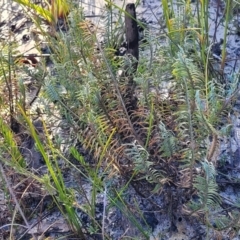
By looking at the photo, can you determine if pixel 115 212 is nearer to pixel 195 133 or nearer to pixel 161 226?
pixel 161 226

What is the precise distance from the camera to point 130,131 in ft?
4.41

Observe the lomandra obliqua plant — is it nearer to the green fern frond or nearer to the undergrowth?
the undergrowth

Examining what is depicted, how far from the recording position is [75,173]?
144cm

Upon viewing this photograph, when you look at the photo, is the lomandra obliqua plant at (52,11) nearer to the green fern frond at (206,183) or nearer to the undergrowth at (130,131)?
the undergrowth at (130,131)

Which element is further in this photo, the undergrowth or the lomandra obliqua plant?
Result: the lomandra obliqua plant

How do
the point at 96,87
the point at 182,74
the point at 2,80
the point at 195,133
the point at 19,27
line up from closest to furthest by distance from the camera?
the point at 182,74 → the point at 195,133 → the point at 96,87 → the point at 2,80 → the point at 19,27

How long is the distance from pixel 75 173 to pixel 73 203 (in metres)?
0.20

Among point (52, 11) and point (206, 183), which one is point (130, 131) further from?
point (52, 11)

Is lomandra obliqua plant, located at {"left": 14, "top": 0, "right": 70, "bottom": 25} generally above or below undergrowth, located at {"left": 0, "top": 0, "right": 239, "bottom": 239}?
above

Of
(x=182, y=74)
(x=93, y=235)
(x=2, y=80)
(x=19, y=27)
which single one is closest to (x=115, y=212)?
(x=93, y=235)

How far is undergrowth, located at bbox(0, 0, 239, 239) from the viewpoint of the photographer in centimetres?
119

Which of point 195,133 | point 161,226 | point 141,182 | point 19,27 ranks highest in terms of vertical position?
point 19,27

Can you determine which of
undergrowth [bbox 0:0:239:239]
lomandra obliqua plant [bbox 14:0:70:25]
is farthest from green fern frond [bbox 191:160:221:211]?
lomandra obliqua plant [bbox 14:0:70:25]

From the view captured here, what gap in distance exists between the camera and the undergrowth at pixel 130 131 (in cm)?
119
